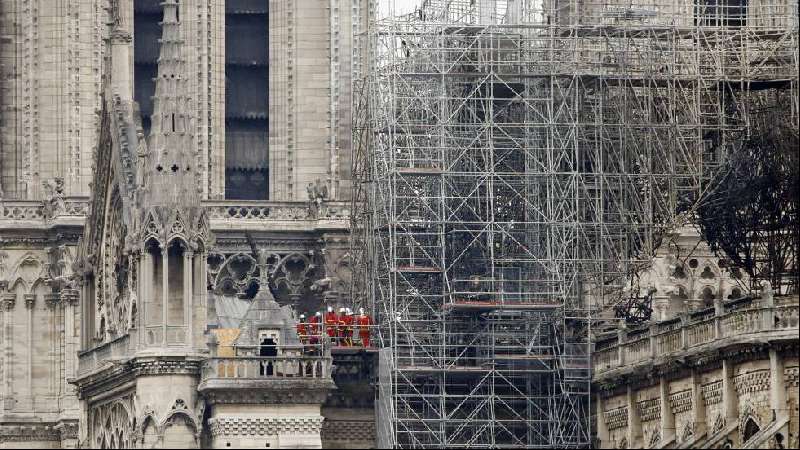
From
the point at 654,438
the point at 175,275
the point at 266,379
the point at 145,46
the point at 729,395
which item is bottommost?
the point at 654,438

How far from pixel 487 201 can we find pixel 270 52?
74.2ft

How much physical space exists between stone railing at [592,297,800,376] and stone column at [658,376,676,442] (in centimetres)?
64

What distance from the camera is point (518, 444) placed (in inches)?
3738

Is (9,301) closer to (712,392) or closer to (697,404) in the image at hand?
(697,404)

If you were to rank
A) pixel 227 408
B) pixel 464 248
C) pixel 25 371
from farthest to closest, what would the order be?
1. pixel 25 371
2. pixel 464 248
3. pixel 227 408

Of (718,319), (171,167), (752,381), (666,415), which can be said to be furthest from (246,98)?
(752,381)

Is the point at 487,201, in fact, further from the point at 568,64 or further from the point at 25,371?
the point at 25,371

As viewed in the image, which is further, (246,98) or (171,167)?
(246,98)

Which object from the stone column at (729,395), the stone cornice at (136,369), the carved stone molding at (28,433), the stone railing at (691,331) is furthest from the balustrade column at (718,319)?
the carved stone molding at (28,433)

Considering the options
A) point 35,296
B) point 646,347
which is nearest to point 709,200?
point 646,347

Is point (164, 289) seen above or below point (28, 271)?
below

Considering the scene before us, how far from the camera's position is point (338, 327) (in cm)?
9756

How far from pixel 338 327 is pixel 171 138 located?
22.2 ft

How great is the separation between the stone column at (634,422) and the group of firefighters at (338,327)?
24.2 ft
